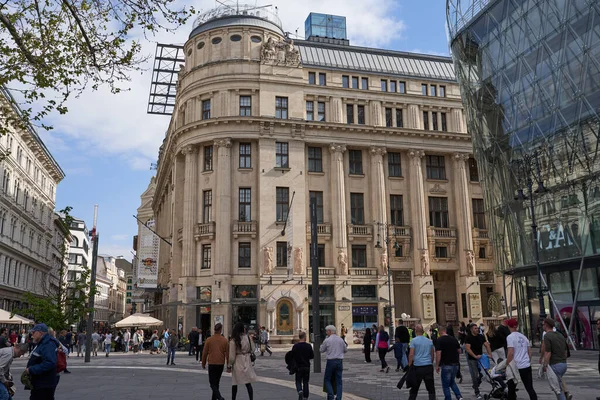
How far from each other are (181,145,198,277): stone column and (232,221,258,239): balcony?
3.75 m

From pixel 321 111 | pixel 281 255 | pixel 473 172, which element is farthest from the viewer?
pixel 473 172

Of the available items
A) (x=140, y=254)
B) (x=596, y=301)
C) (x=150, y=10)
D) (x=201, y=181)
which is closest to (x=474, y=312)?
(x=596, y=301)

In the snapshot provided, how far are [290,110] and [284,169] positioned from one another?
5.53 m

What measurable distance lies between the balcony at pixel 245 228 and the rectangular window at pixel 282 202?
7.71ft

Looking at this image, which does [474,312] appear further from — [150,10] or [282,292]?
[150,10]

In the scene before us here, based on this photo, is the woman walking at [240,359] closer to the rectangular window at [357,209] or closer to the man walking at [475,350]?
the man walking at [475,350]

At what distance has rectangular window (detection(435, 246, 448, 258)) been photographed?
49.1 m

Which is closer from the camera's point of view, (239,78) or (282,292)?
(282,292)

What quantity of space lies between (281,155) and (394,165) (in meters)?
11.0

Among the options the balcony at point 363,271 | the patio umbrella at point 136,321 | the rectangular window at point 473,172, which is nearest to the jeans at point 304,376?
the patio umbrella at point 136,321

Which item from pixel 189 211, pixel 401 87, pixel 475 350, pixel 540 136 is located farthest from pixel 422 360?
pixel 401 87

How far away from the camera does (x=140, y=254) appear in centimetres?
5475

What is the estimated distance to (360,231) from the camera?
1864 inches

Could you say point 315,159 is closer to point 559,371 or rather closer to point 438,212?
point 438,212
